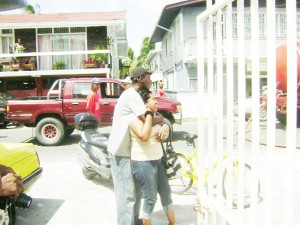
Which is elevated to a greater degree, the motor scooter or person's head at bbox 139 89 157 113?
person's head at bbox 139 89 157 113

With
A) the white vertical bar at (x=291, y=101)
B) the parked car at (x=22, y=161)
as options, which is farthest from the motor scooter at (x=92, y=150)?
the white vertical bar at (x=291, y=101)

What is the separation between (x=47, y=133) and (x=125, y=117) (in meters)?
6.84

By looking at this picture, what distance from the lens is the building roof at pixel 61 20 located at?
60.4ft

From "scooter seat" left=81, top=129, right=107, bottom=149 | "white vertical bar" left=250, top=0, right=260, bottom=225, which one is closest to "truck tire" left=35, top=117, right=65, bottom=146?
"scooter seat" left=81, top=129, right=107, bottom=149

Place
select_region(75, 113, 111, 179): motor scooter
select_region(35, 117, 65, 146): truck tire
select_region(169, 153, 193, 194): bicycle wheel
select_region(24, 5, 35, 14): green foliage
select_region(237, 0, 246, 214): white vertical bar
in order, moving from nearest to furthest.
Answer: select_region(237, 0, 246, 214): white vertical bar, select_region(169, 153, 193, 194): bicycle wheel, select_region(75, 113, 111, 179): motor scooter, select_region(35, 117, 65, 146): truck tire, select_region(24, 5, 35, 14): green foliage

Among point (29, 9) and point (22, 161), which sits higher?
point (29, 9)

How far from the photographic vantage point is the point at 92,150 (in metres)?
5.41

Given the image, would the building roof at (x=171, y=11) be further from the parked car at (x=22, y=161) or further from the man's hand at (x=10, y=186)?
the man's hand at (x=10, y=186)

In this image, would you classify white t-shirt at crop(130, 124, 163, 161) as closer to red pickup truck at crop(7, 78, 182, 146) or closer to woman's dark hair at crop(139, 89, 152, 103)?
woman's dark hair at crop(139, 89, 152, 103)

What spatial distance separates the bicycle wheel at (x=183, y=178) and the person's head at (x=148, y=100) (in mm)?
1700

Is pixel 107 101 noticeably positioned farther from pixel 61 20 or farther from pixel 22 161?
pixel 61 20

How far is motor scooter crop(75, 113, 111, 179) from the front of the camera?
5172mm

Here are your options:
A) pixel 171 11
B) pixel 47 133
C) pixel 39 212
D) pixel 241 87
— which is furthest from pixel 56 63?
pixel 241 87

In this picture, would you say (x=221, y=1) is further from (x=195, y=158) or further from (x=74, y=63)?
(x=74, y=63)
